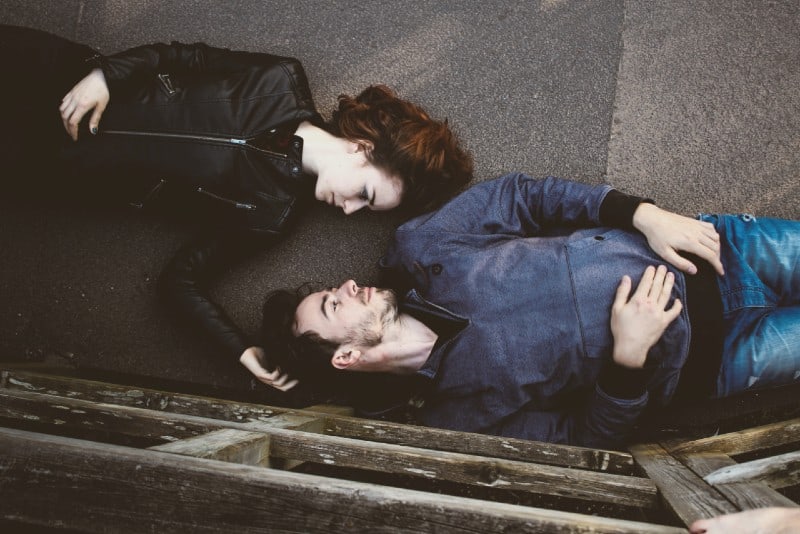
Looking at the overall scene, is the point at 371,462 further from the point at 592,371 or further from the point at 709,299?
the point at 709,299

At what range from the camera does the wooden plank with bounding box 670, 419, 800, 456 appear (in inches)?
77.8

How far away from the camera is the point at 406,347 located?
7.06ft

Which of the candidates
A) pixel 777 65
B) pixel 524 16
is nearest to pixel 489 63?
pixel 524 16

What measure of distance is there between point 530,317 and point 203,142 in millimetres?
1505

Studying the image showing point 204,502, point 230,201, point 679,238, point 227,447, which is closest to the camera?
point 204,502

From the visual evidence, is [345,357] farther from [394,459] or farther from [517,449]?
[517,449]

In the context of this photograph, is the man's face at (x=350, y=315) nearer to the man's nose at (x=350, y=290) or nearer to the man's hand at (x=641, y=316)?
the man's nose at (x=350, y=290)

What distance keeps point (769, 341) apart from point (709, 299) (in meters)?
0.31

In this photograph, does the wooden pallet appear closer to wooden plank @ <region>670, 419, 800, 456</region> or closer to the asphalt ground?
wooden plank @ <region>670, 419, 800, 456</region>

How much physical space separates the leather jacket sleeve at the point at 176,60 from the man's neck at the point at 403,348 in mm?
1248

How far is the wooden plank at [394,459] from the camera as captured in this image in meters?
1.62

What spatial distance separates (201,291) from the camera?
7.98 feet

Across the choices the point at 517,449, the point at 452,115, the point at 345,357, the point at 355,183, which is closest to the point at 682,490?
the point at 517,449

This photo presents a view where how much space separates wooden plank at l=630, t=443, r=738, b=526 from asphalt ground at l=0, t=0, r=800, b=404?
47.8 inches
